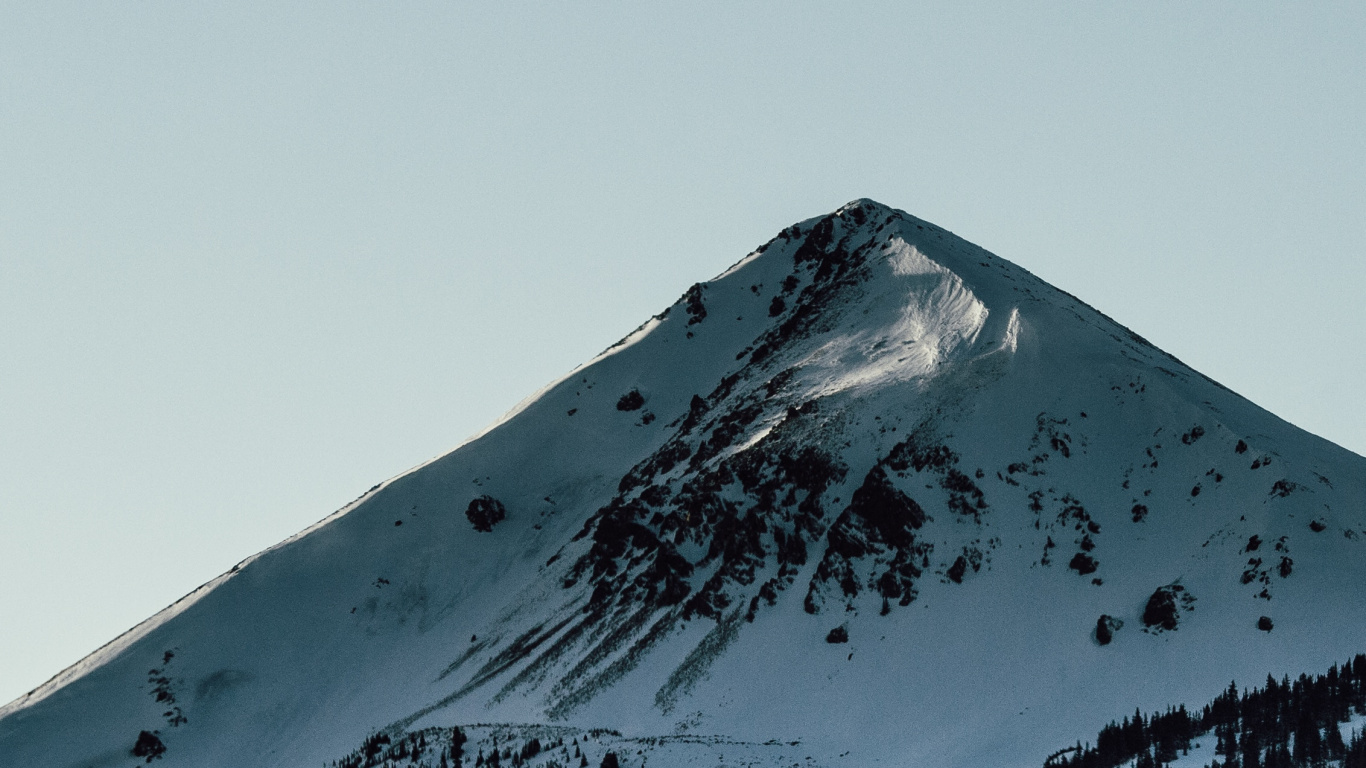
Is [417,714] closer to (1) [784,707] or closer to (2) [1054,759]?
(1) [784,707]

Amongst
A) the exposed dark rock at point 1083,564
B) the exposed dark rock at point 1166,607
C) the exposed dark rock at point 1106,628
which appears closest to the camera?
the exposed dark rock at point 1106,628

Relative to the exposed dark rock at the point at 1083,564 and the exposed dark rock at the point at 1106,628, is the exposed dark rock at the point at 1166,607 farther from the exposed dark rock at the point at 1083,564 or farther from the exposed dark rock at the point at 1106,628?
the exposed dark rock at the point at 1083,564

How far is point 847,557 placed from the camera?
192m

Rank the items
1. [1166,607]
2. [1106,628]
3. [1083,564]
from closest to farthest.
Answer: [1106,628] < [1166,607] < [1083,564]

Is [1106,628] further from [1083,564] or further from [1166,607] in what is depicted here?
[1083,564]

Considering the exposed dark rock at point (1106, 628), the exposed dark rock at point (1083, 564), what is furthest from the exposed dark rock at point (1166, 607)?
the exposed dark rock at point (1083, 564)

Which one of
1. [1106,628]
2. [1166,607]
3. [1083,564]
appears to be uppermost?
[1083,564]

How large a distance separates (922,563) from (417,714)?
59497 millimetres

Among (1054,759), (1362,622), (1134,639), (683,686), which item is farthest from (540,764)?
(1362,622)

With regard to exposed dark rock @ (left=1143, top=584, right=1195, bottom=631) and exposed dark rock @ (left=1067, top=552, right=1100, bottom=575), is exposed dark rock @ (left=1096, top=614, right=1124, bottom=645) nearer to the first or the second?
exposed dark rock @ (left=1143, top=584, right=1195, bottom=631)

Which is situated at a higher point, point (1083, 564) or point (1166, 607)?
point (1083, 564)

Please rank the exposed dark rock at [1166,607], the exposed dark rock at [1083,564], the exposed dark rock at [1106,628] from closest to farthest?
1. the exposed dark rock at [1106,628]
2. the exposed dark rock at [1166,607]
3. the exposed dark rock at [1083,564]

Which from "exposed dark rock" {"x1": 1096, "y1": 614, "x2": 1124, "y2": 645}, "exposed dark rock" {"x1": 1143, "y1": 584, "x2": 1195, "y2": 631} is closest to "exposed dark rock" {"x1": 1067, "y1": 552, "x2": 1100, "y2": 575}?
"exposed dark rock" {"x1": 1143, "y1": 584, "x2": 1195, "y2": 631}

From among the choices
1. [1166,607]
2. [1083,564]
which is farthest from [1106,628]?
[1083,564]
